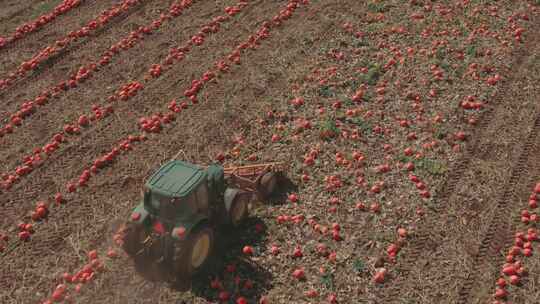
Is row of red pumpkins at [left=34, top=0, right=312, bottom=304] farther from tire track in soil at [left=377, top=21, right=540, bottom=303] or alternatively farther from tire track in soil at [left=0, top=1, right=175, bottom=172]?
tire track in soil at [left=0, top=1, right=175, bottom=172]

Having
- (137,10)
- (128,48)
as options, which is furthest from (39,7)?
(128,48)

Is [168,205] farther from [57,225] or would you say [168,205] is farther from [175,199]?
[57,225]

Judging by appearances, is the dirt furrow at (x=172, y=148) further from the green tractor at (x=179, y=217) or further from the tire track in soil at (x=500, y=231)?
the tire track in soil at (x=500, y=231)

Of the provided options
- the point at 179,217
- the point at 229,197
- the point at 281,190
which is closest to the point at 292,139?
the point at 281,190

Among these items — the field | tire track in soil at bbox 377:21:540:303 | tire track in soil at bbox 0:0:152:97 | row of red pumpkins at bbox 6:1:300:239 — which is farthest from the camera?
tire track in soil at bbox 0:0:152:97

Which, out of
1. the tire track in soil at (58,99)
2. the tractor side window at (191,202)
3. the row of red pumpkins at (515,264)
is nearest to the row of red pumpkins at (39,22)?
the tire track in soil at (58,99)

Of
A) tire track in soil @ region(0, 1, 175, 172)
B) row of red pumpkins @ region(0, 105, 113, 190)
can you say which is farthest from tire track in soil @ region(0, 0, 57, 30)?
row of red pumpkins @ region(0, 105, 113, 190)

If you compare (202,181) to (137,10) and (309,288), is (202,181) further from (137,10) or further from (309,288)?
(137,10)
